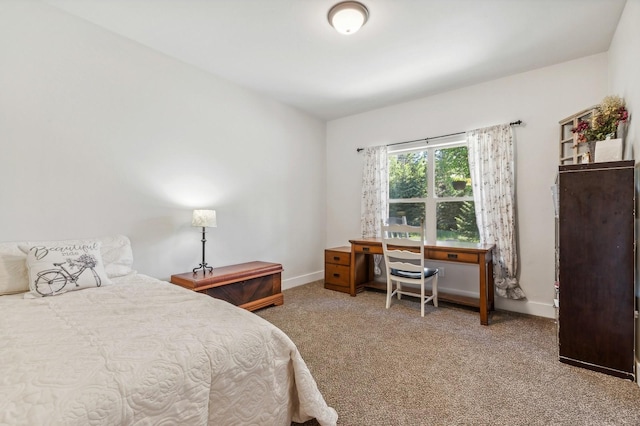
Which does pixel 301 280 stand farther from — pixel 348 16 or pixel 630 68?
pixel 630 68

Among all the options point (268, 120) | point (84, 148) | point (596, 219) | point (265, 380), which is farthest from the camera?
point (268, 120)

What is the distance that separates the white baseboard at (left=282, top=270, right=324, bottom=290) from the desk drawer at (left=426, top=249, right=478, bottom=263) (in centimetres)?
192

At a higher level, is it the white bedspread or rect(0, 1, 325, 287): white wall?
rect(0, 1, 325, 287): white wall

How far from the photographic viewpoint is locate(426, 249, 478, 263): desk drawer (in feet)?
9.36

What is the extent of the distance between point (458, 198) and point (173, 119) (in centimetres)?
339

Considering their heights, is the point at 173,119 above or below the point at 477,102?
below

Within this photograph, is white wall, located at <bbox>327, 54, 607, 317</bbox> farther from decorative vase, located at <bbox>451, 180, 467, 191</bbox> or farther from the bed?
the bed

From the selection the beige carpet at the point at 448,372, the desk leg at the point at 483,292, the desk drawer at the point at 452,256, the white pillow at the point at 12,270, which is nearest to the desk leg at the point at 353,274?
the beige carpet at the point at 448,372

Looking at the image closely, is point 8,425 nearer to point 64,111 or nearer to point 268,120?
point 64,111

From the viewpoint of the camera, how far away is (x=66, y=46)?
7.44 ft

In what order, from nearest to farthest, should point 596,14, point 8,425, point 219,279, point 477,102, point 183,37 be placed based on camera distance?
1. point 8,425
2. point 596,14
3. point 183,37
4. point 219,279
5. point 477,102

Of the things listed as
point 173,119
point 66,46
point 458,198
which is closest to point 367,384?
point 458,198

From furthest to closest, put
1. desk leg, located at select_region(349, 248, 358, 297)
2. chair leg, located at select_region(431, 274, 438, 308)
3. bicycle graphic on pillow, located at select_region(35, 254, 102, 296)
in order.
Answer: desk leg, located at select_region(349, 248, 358, 297) < chair leg, located at select_region(431, 274, 438, 308) < bicycle graphic on pillow, located at select_region(35, 254, 102, 296)

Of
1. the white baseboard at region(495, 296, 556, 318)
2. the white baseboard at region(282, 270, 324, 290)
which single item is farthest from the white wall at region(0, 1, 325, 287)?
the white baseboard at region(495, 296, 556, 318)
